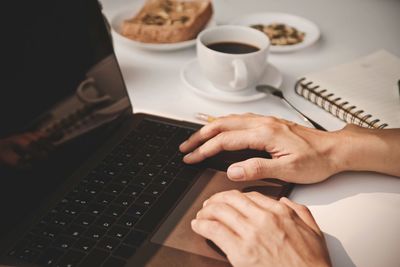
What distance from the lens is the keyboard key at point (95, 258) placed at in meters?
0.56

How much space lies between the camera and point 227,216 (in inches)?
22.9

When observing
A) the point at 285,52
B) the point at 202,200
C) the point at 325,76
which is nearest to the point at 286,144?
the point at 202,200

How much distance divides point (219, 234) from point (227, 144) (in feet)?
0.60

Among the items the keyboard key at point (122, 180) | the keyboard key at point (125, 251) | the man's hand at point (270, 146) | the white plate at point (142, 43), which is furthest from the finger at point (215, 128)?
the white plate at point (142, 43)

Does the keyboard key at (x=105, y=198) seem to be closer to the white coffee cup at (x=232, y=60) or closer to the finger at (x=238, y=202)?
the finger at (x=238, y=202)

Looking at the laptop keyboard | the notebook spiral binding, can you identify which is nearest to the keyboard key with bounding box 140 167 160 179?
the laptop keyboard

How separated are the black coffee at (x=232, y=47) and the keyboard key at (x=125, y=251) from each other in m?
0.49

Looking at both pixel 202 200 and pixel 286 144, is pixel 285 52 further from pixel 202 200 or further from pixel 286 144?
pixel 202 200

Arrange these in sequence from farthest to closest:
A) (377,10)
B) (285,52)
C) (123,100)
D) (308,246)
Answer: (377,10), (285,52), (123,100), (308,246)

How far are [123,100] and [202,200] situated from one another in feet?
0.81

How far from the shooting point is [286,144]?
696mm

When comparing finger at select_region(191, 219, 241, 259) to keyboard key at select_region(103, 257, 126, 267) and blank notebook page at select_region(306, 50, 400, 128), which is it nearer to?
keyboard key at select_region(103, 257, 126, 267)

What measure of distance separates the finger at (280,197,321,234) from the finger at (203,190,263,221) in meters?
0.05

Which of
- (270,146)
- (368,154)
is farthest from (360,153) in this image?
(270,146)
